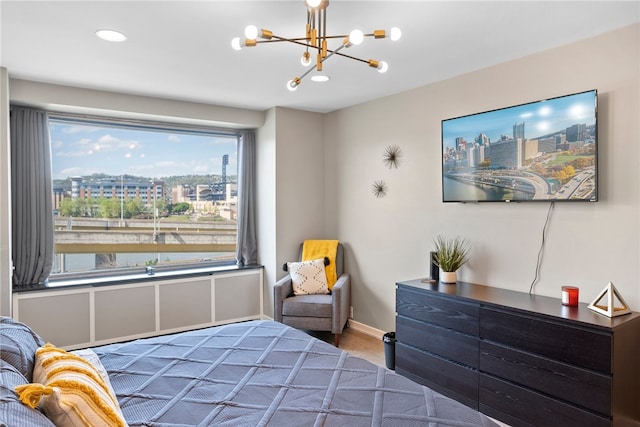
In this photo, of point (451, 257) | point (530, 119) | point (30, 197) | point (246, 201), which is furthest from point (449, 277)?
point (30, 197)

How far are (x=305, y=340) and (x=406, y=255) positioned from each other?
199cm

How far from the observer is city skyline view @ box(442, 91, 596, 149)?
2693mm

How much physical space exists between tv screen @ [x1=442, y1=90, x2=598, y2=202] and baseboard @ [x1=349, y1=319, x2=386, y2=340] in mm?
1712

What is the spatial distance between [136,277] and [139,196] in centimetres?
93

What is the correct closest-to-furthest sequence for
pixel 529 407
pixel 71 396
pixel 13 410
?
pixel 13 410 → pixel 71 396 → pixel 529 407

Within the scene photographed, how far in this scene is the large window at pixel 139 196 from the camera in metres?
4.20

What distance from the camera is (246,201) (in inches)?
201

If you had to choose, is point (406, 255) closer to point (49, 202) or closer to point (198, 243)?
point (198, 243)

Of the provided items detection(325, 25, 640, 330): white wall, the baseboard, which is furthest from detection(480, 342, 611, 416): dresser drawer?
the baseboard

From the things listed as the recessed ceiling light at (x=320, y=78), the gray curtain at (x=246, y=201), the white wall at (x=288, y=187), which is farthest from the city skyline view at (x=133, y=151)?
the recessed ceiling light at (x=320, y=78)

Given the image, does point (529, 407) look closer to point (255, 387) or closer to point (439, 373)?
point (439, 373)

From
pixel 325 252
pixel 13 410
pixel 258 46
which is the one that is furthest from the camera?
pixel 325 252

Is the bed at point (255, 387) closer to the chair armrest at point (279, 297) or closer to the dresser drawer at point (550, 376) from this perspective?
the dresser drawer at point (550, 376)

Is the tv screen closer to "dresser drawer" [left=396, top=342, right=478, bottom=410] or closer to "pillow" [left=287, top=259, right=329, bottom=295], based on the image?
"dresser drawer" [left=396, top=342, right=478, bottom=410]
